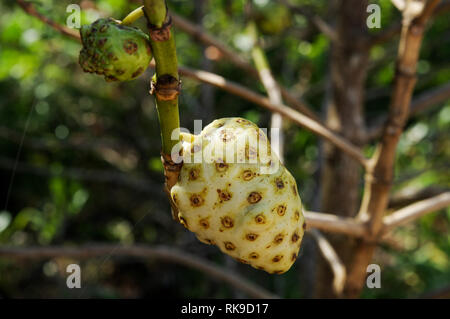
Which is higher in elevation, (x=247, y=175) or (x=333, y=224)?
(x=247, y=175)

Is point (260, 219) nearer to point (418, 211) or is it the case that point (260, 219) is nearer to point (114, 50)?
point (114, 50)

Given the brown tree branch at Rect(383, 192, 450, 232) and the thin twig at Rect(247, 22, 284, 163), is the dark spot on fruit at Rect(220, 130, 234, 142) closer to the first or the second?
the thin twig at Rect(247, 22, 284, 163)

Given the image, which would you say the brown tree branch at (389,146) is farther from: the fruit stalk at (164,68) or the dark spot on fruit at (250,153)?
the fruit stalk at (164,68)

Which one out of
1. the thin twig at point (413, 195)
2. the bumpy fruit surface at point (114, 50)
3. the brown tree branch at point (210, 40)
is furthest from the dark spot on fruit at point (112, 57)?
the thin twig at point (413, 195)

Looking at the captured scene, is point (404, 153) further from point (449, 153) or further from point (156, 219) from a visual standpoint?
point (156, 219)

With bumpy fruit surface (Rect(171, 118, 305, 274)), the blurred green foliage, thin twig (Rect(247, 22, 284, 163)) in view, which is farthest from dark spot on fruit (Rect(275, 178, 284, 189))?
the blurred green foliage

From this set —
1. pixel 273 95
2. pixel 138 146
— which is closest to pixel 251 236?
pixel 273 95
